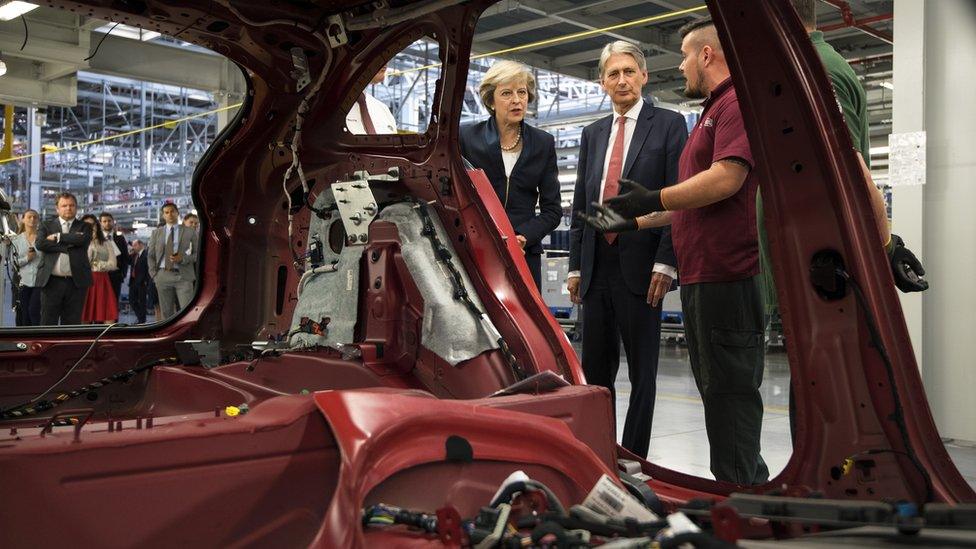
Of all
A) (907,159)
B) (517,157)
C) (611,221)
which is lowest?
(611,221)

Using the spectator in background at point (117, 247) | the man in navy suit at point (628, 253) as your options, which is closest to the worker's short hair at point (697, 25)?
the man in navy suit at point (628, 253)

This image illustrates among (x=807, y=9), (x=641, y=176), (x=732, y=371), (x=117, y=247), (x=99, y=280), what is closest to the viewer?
(x=807, y=9)

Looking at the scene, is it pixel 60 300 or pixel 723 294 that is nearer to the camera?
pixel 723 294

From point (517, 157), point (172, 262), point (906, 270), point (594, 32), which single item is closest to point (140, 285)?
point (172, 262)

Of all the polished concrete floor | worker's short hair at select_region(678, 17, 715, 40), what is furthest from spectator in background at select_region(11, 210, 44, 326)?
worker's short hair at select_region(678, 17, 715, 40)

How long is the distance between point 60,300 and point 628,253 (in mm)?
9110

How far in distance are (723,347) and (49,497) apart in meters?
2.15

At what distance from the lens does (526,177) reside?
4.56 metres

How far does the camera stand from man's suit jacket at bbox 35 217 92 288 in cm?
1070

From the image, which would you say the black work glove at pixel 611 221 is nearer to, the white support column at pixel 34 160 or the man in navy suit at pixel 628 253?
the man in navy suit at pixel 628 253

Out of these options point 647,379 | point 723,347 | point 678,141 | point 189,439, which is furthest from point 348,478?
point 678,141

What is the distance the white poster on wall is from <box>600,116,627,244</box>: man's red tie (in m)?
2.67

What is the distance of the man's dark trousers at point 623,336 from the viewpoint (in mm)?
3857

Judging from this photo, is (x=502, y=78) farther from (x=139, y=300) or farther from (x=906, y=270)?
(x=139, y=300)
